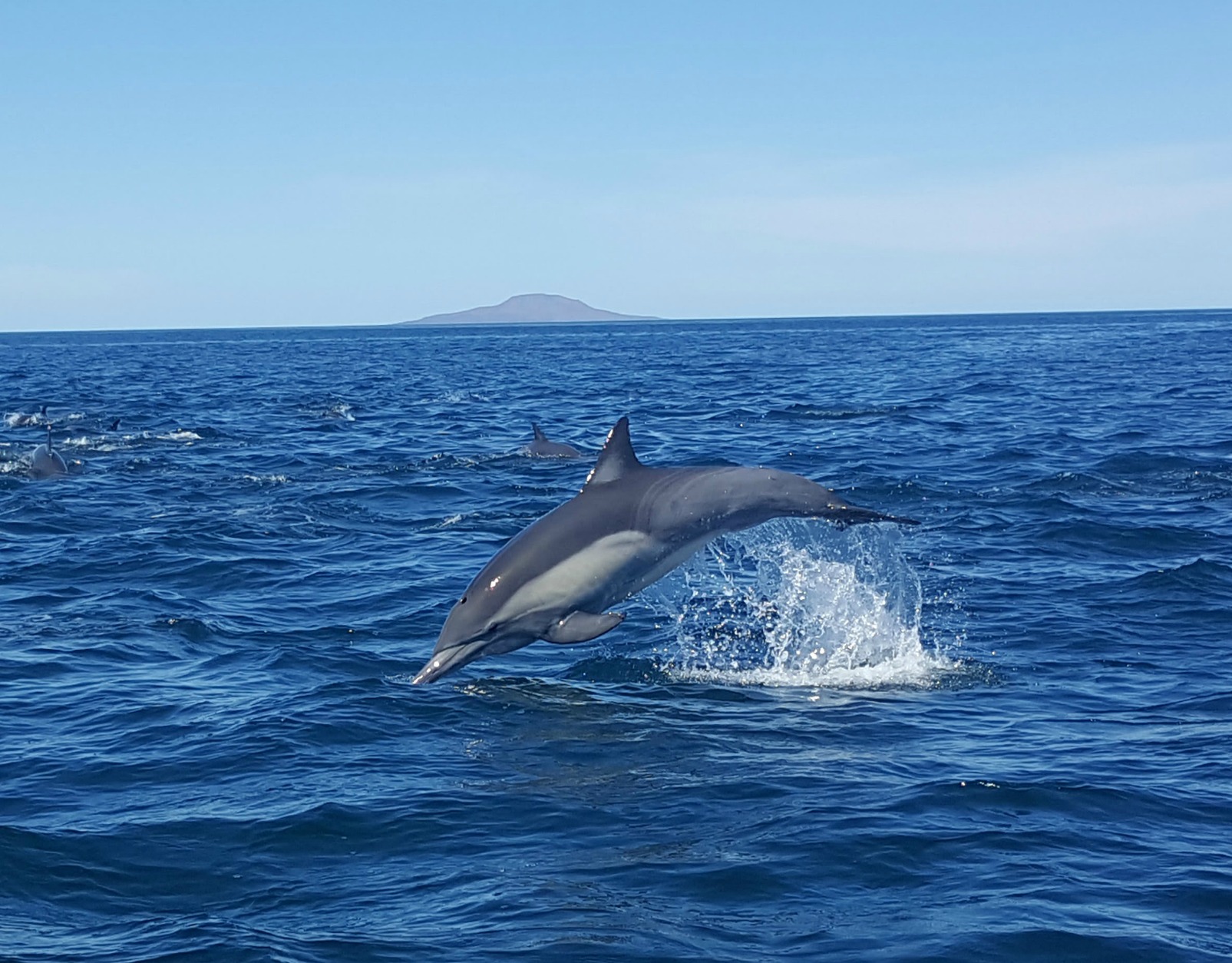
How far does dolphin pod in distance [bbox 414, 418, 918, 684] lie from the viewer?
11.1 m

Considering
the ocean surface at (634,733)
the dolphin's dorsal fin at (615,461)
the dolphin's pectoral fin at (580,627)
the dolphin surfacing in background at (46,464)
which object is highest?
the dolphin's dorsal fin at (615,461)

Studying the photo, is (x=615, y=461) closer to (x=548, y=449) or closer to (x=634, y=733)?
(x=634, y=733)

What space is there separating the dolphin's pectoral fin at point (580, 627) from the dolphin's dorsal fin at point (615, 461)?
109 centimetres

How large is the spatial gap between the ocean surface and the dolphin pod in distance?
2.39 feet

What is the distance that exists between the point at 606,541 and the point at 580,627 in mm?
734

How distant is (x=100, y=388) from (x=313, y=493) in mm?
39716

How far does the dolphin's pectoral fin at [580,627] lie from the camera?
10805 mm

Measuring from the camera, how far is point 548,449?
28.3m

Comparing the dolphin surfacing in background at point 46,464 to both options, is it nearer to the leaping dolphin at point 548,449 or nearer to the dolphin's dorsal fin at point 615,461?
the leaping dolphin at point 548,449

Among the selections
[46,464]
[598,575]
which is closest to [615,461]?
[598,575]

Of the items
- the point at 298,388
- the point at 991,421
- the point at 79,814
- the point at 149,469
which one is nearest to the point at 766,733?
the point at 79,814

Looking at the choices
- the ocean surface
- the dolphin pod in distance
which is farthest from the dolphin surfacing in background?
the dolphin pod in distance

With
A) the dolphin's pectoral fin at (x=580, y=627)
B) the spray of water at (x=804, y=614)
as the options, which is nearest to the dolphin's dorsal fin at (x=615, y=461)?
the dolphin's pectoral fin at (x=580, y=627)

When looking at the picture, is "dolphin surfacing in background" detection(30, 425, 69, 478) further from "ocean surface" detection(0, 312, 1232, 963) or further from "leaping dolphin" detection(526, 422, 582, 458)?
"leaping dolphin" detection(526, 422, 582, 458)
